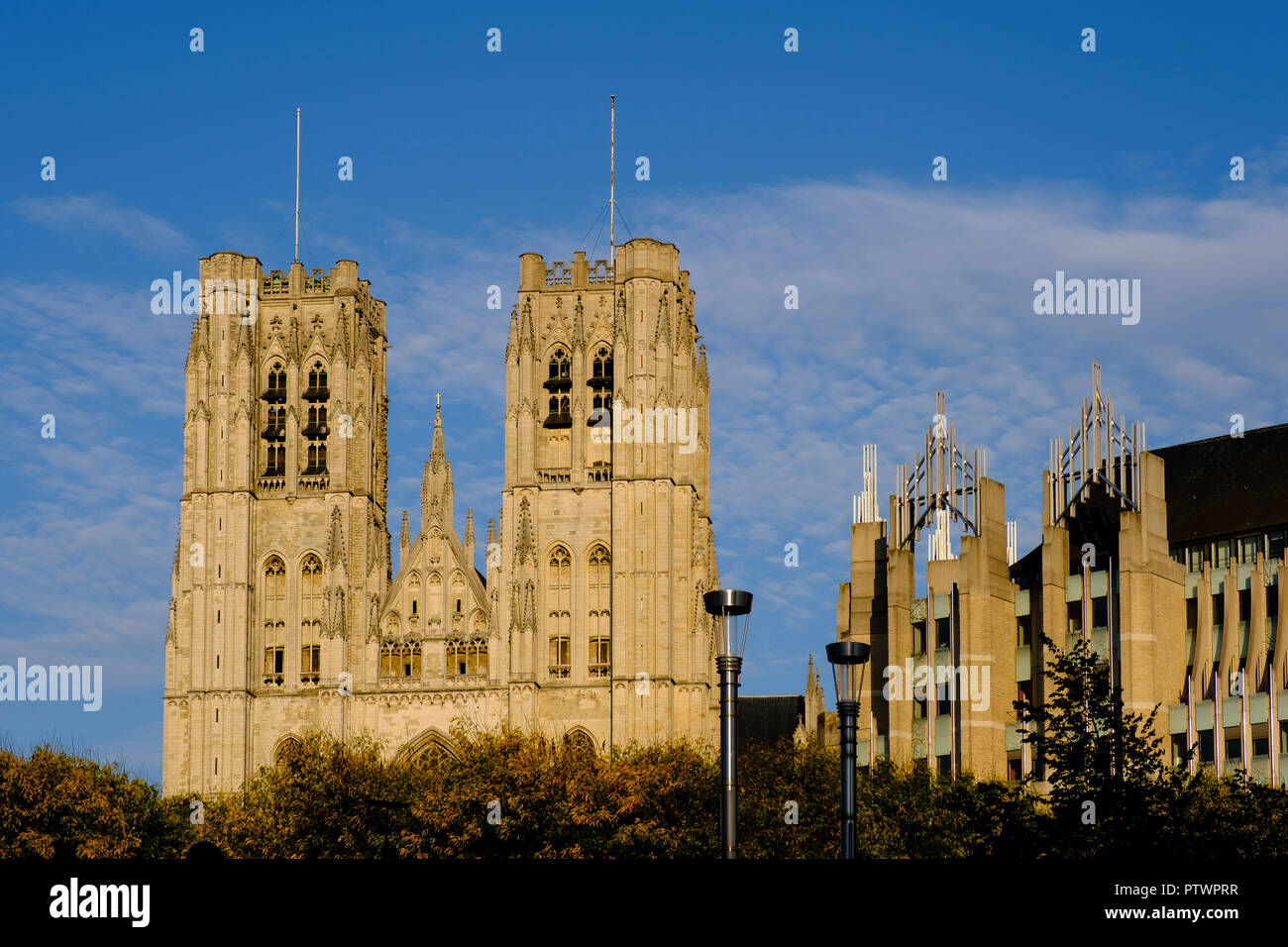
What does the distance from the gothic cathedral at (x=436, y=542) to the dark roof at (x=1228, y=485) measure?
22456 millimetres

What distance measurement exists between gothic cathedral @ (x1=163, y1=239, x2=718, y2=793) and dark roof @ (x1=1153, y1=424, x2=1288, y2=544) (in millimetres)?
22456

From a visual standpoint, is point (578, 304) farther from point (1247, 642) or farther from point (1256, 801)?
point (1256, 801)

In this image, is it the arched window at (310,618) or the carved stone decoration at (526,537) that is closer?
the carved stone decoration at (526,537)

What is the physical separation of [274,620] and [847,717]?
70979mm

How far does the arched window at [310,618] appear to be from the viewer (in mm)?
109438

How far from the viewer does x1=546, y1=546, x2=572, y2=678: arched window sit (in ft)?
352

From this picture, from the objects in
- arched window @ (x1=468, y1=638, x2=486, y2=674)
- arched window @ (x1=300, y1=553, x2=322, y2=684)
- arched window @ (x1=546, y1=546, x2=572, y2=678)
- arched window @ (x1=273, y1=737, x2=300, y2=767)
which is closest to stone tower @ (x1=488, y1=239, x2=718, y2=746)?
arched window @ (x1=546, y1=546, x2=572, y2=678)

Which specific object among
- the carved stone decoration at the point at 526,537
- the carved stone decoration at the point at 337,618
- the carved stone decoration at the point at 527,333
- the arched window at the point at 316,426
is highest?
the carved stone decoration at the point at 527,333

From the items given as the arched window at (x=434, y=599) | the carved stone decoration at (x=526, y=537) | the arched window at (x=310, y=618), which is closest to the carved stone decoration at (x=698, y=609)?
the carved stone decoration at (x=526, y=537)

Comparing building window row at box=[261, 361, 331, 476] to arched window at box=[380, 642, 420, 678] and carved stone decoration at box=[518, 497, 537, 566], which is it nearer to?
arched window at box=[380, 642, 420, 678]

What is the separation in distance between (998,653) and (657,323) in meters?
29.3

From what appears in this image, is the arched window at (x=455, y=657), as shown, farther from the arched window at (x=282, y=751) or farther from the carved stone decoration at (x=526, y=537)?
the arched window at (x=282, y=751)
